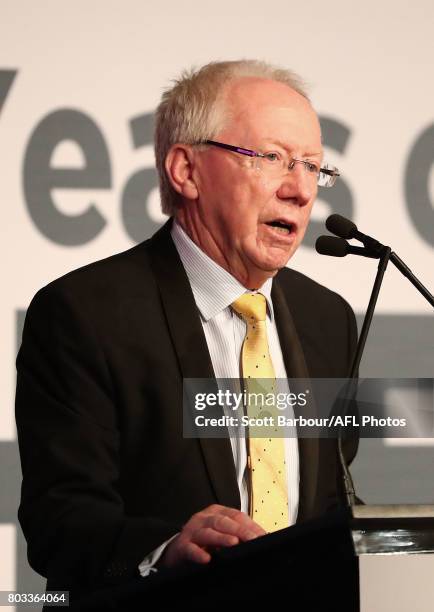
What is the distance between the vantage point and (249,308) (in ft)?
7.99

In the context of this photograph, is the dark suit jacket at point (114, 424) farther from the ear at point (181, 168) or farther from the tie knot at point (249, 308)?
the ear at point (181, 168)

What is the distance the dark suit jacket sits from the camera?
6.63ft

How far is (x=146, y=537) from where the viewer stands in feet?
6.09

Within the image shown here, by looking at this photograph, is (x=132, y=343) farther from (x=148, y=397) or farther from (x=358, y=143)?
(x=358, y=143)


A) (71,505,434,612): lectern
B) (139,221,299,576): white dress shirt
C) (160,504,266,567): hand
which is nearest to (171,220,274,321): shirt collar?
(139,221,299,576): white dress shirt

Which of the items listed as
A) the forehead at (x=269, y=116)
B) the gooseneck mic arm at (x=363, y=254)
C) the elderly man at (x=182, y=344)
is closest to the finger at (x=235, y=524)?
the elderly man at (x=182, y=344)

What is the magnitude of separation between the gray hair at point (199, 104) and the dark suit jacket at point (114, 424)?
11.7 inches

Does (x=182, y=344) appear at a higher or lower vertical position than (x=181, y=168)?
lower

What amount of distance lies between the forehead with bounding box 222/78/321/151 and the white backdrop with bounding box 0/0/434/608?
29.9 inches

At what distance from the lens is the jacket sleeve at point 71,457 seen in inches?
75.5

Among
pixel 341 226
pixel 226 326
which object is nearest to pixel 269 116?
pixel 341 226

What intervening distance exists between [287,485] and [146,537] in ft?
1.68

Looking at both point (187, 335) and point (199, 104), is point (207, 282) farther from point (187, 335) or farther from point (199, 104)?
point (199, 104)

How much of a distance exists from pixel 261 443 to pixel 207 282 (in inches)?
15.7
